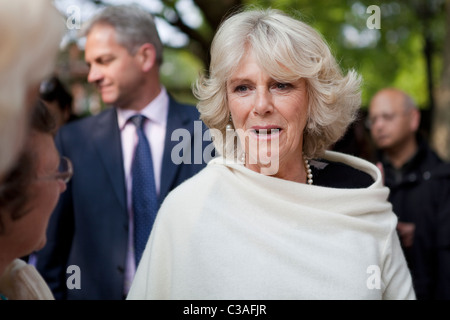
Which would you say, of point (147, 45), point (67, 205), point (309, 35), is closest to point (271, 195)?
point (309, 35)

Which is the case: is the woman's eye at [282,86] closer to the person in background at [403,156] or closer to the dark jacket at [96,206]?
the dark jacket at [96,206]

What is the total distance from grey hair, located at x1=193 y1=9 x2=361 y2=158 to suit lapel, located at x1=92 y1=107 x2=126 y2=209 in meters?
0.79

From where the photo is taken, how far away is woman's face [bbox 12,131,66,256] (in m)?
1.74

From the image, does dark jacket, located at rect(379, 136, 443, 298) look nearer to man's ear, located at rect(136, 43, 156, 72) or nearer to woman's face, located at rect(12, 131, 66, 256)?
man's ear, located at rect(136, 43, 156, 72)

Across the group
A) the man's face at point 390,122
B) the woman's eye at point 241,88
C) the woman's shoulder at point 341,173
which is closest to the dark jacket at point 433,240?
the man's face at point 390,122

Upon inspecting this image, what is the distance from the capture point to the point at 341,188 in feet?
9.01

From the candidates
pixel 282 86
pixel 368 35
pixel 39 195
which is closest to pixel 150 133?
pixel 282 86

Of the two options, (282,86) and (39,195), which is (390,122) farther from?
(39,195)

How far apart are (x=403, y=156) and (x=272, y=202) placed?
132 inches

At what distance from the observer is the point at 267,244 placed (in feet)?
7.99

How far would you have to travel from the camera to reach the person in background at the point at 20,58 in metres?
1.15

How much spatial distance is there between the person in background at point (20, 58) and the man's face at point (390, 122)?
15.6 feet

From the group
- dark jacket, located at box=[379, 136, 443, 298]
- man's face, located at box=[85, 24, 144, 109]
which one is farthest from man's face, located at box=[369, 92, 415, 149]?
man's face, located at box=[85, 24, 144, 109]
